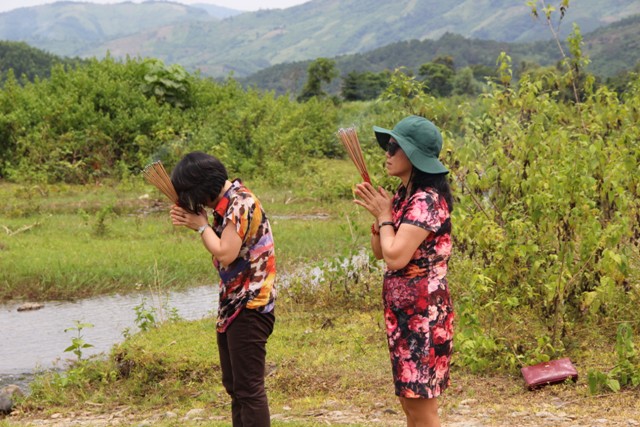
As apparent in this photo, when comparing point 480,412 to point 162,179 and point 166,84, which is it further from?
point 166,84

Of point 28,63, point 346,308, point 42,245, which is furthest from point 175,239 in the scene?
point 28,63

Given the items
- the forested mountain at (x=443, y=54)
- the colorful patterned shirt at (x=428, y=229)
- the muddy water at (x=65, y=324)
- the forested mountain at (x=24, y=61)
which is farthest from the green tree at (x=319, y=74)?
the forested mountain at (x=443, y=54)

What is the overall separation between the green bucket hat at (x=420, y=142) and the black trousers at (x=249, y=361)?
1057mm

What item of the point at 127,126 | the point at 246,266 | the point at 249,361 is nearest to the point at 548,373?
the point at 249,361

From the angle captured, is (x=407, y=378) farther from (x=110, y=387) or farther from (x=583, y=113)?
(x=583, y=113)

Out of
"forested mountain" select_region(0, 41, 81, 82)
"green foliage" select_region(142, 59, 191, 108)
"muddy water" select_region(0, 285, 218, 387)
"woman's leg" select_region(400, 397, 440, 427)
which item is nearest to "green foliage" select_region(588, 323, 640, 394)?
"woman's leg" select_region(400, 397, 440, 427)

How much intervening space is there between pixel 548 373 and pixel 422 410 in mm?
2378

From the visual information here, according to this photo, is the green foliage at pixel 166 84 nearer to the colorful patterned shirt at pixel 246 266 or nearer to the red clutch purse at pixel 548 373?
the red clutch purse at pixel 548 373

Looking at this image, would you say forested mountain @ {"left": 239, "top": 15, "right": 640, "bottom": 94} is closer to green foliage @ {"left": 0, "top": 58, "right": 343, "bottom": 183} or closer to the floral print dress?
green foliage @ {"left": 0, "top": 58, "right": 343, "bottom": 183}

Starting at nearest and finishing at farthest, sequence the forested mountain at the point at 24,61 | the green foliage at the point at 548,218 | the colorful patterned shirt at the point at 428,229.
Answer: the colorful patterned shirt at the point at 428,229 < the green foliage at the point at 548,218 < the forested mountain at the point at 24,61

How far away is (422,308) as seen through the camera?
143 inches

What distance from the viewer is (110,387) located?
668cm

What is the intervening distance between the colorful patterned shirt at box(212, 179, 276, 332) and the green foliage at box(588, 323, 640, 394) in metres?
2.46

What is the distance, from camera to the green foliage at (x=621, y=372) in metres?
5.50
